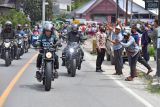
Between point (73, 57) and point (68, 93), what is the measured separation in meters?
4.13

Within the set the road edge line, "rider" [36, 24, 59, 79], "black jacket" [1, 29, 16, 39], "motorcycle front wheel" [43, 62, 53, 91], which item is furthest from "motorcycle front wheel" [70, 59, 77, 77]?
"black jacket" [1, 29, 16, 39]

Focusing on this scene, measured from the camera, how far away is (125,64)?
79.7 ft

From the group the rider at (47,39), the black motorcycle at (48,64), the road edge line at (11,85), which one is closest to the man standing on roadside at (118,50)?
the road edge line at (11,85)

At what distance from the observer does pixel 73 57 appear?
18.2 metres

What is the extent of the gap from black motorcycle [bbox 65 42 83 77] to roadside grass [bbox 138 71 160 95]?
7.66 ft

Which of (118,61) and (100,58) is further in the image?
(100,58)

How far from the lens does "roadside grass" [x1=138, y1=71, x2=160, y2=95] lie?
15.3 metres

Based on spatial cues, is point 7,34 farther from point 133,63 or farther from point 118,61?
point 133,63

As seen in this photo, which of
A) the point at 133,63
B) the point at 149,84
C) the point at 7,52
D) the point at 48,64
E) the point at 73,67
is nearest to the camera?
the point at 48,64

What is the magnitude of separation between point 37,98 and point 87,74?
6750mm

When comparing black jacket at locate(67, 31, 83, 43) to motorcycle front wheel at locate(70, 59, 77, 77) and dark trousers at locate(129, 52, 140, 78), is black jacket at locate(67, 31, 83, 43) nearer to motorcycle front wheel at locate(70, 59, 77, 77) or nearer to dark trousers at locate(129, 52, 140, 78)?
motorcycle front wheel at locate(70, 59, 77, 77)

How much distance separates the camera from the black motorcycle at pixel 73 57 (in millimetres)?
18078

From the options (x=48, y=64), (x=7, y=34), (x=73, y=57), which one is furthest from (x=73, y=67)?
(x=7, y=34)

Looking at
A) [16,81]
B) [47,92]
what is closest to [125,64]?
[16,81]
